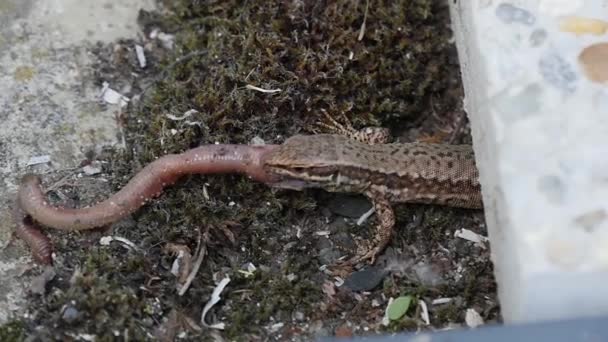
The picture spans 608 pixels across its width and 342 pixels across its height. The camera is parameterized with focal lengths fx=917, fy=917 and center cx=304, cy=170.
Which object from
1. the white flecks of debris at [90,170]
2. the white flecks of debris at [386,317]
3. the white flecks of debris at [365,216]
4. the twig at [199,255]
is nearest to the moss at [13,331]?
the twig at [199,255]

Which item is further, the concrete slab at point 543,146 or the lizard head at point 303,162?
the lizard head at point 303,162

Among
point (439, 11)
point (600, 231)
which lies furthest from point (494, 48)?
point (439, 11)

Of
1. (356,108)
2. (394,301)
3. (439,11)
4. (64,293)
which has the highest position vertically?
(439,11)

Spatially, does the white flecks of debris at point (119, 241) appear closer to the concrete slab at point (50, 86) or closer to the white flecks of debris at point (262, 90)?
the concrete slab at point (50, 86)

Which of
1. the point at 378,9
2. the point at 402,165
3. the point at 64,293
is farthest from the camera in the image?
the point at 378,9

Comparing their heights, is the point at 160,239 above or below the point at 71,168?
below

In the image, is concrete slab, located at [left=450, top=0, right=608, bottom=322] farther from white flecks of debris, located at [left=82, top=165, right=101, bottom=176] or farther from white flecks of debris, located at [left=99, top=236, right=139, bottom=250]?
white flecks of debris, located at [left=82, top=165, right=101, bottom=176]

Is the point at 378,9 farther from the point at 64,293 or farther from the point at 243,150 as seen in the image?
the point at 64,293
